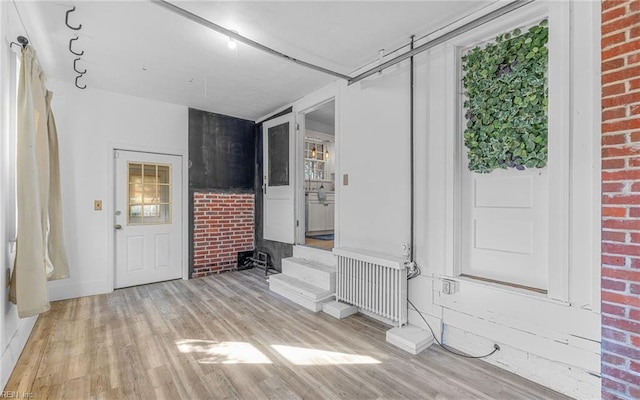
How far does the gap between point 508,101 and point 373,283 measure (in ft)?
6.70

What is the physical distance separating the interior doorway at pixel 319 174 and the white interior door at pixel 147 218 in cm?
239

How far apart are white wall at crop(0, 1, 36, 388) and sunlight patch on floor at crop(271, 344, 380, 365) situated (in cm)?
200

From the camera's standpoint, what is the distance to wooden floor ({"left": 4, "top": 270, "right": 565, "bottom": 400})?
206cm

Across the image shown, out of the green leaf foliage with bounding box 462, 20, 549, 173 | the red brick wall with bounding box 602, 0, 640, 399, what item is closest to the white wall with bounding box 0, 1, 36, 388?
the green leaf foliage with bounding box 462, 20, 549, 173

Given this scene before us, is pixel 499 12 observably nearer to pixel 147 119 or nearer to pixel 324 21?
pixel 324 21

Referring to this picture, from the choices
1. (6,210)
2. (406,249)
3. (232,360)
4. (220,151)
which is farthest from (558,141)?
(220,151)

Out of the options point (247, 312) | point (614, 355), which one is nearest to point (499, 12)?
point (614, 355)

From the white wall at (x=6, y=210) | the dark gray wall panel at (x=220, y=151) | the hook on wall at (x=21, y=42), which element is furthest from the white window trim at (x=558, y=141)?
the dark gray wall panel at (x=220, y=151)

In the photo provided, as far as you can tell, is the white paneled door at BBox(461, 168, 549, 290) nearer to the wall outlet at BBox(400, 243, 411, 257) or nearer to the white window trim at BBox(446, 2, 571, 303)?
the white window trim at BBox(446, 2, 571, 303)

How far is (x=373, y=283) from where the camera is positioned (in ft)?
10.2

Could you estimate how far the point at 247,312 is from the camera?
3.48m

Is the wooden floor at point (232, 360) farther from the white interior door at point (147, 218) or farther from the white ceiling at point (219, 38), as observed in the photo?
the white ceiling at point (219, 38)

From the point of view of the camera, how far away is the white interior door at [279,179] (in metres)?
4.79

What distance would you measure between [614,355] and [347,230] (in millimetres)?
2483
